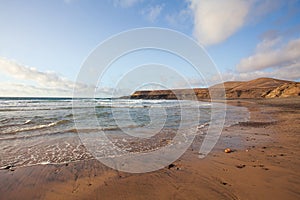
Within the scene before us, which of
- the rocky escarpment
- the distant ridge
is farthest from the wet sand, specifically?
the rocky escarpment

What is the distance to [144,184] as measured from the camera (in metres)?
3.51

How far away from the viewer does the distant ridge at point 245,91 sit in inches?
2189

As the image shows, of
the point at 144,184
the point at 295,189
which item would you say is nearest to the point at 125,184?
the point at 144,184

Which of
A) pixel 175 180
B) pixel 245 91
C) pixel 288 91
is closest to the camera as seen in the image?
pixel 175 180

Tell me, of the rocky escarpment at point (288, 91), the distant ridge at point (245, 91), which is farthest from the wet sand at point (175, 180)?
the rocky escarpment at point (288, 91)

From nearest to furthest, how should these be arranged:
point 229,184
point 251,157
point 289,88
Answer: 1. point 229,184
2. point 251,157
3. point 289,88

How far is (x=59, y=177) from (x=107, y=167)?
1.12 metres

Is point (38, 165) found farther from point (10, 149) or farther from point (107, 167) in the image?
point (10, 149)

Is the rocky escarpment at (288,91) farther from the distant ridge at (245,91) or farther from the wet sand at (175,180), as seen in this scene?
the wet sand at (175,180)

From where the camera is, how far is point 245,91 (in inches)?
3196

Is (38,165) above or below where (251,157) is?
below

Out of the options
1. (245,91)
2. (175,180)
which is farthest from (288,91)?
(175,180)

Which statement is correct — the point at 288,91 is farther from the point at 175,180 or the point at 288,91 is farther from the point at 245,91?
the point at 175,180

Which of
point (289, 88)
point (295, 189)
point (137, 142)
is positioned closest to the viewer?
point (295, 189)
